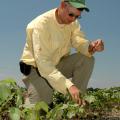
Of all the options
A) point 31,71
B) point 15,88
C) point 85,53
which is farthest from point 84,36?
point 15,88

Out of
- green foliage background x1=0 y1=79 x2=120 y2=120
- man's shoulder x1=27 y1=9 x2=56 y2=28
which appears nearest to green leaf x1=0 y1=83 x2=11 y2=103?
green foliage background x1=0 y1=79 x2=120 y2=120

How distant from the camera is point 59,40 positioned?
5.30m

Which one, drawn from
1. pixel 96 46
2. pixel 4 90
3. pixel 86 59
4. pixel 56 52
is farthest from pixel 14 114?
pixel 86 59

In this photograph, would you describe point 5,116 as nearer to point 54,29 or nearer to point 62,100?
point 54,29

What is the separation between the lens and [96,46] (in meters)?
5.06

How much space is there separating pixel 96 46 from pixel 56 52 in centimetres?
56

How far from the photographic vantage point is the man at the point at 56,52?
470 centimetres

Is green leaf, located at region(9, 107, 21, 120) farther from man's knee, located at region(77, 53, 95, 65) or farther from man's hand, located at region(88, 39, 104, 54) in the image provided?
man's knee, located at region(77, 53, 95, 65)

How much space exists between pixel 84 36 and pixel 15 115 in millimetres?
2849

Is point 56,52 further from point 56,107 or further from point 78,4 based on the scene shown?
point 56,107

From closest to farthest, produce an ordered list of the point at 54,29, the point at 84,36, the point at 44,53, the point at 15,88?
the point at 15,88
the point at 44,53
the point at 54,29
the point at 84,36

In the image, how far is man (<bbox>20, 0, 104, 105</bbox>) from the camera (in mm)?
4703

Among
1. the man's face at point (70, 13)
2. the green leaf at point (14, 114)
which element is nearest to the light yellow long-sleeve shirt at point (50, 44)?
the man's face at point (70, 13)

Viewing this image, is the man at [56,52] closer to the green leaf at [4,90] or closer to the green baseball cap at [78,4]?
the green baseball cap at [78,4]
